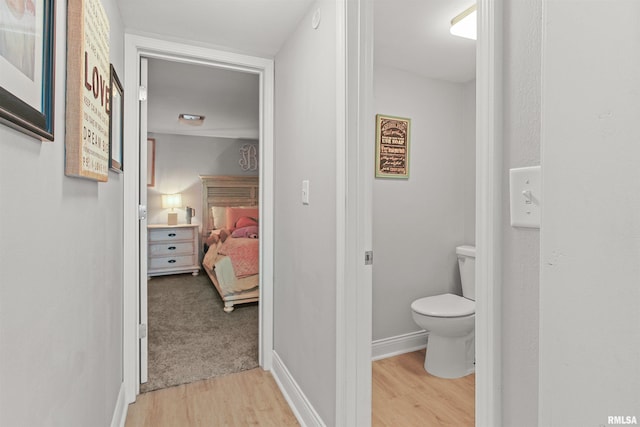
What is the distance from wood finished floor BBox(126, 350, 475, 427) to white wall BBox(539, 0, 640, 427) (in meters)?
1.64

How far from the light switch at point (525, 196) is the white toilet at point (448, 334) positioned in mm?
1701

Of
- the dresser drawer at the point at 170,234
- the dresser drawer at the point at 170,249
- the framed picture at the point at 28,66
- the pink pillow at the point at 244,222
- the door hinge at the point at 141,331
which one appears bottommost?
the door hinge at the point at 141,331

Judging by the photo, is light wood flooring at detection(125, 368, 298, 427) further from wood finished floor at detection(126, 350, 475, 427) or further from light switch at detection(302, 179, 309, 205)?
light switch at detection(302, 179, 309, 205)

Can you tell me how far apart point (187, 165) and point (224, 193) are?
0.73 meters

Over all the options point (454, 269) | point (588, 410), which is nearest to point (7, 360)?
point (588, 410)

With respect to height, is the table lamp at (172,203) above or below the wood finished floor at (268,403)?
above

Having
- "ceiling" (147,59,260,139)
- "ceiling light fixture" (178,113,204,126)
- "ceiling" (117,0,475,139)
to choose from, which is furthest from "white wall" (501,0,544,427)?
"ceiling light fixture" (178,113,204,126)

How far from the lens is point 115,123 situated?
5.49 ft

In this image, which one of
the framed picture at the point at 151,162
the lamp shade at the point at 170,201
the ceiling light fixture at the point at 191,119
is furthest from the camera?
the lamp shade at the point at 170,201

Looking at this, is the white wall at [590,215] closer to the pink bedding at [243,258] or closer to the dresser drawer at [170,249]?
the pink bedding at [243,258]

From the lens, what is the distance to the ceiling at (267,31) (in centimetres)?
180

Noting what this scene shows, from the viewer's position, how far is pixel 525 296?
680mm

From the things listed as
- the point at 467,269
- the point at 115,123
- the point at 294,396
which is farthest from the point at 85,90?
A: the point at 467,269

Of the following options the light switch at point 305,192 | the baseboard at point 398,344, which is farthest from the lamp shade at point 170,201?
the light switch at point 305,192
